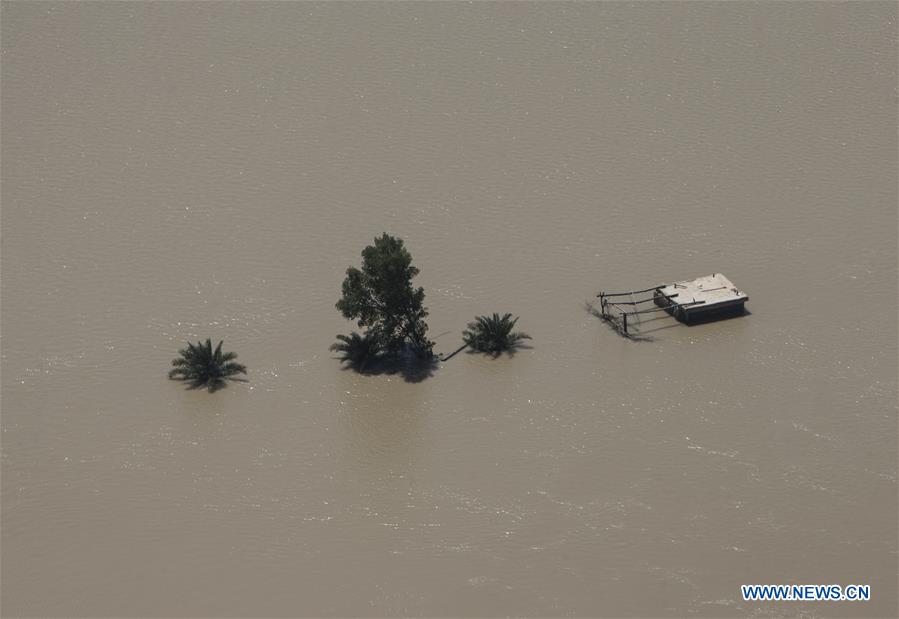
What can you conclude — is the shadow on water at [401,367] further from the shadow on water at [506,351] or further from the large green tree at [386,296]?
the shadow on water at [506,351]

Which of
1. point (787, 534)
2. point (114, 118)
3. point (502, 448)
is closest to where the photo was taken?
point (787, 534)

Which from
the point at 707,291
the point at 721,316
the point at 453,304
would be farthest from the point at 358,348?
the point at 721,316

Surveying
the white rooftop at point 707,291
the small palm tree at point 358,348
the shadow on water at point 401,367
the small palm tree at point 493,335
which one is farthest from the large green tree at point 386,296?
the white rooftop at point 707,291

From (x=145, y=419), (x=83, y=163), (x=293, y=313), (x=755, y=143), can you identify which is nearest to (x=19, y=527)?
(x=145, y=419)

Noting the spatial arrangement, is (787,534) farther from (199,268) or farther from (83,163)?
(83,163)

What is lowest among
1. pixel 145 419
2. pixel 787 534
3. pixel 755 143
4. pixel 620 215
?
pixel 787 534

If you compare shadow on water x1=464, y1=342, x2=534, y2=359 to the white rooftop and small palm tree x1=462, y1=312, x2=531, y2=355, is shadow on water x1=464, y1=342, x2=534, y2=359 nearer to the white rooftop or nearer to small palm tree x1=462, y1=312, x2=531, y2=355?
small palm tree x1=462, y1=312, x2=531, y2=355

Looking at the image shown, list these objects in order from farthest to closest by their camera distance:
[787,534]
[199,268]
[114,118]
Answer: [114,118] < [199,268] < [787,534]

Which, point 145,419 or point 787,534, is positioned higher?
point 145,419
